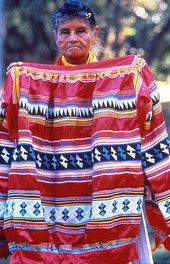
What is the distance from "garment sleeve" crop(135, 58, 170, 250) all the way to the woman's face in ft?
1.09

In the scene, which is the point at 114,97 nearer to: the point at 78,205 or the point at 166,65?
the point at 78,205

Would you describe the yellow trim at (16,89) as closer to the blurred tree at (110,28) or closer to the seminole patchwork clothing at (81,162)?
the seminole patchwork clothing at (81,162)

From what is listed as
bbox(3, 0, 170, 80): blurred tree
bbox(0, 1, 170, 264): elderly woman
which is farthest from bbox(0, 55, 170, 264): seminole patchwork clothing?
bbox(3, 0, 170, 80): blurred tree

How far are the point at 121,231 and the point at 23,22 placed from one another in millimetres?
10994

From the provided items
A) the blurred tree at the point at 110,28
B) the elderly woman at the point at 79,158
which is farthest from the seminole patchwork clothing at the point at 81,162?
the blurred tree at the point at 110,28

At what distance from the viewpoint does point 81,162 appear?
286 cm

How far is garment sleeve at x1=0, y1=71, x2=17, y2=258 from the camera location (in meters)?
2.81

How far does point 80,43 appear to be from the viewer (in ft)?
9.75

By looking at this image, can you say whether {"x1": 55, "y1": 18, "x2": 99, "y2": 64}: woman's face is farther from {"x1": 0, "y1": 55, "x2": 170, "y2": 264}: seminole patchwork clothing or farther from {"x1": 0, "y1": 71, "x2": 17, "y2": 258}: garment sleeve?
{"x1": 0, "y1": 71, "x2": 17, "y2": 258}: garment sleeve

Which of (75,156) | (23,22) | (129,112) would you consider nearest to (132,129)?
(129,112)

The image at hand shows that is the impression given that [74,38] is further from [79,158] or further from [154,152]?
[154,152]

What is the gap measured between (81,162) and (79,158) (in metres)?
0.02

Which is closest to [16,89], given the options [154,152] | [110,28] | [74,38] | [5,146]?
[5,146]

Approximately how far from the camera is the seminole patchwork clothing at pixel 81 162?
2.70m
